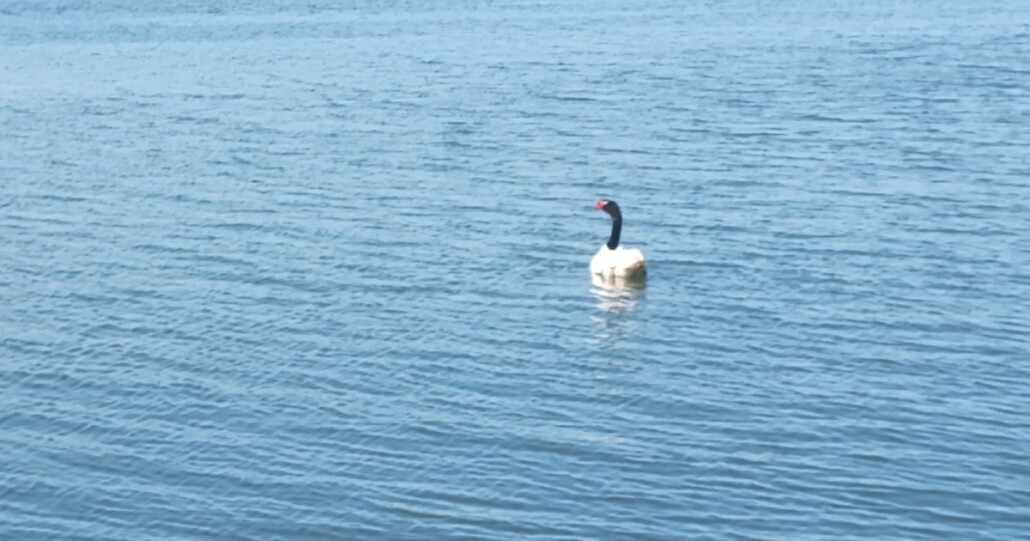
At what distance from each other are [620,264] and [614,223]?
2.34m

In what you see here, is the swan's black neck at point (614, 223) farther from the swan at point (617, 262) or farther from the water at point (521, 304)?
the water at point (521, 304)

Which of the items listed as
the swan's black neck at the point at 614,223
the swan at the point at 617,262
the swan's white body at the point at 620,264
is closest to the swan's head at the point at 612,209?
the swan's black neck at the point at 614,223

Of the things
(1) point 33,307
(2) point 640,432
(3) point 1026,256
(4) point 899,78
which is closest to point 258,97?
(4) point 899,78

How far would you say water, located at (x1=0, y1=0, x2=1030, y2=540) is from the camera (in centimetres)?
2794

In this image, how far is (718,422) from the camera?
30562mm

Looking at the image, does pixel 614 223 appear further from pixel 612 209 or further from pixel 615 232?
pixel 612 209

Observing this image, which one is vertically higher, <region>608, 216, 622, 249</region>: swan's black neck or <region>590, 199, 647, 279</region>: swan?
<region>608, 216, 622, 249</region>: swan's black neck

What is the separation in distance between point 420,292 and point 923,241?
11319 millimetres

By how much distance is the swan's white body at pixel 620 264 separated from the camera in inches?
1545

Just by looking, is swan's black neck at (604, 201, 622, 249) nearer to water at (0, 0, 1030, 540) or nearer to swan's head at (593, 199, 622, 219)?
swan's head at (593, 199, 622, 219)

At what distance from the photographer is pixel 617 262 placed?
3928 centimetres

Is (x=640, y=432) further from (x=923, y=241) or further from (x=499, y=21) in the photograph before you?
(x=499, y=21)

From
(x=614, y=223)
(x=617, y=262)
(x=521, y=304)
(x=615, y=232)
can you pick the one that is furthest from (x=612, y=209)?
(x=521, y=304)

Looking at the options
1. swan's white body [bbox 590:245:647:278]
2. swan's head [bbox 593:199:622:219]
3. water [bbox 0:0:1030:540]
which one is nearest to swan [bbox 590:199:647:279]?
swan's white body [bbox 590:245:647:278]
